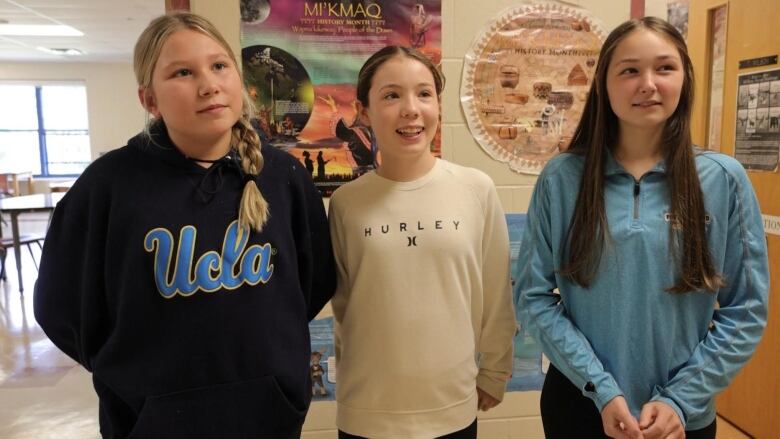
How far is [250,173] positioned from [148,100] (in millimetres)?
247

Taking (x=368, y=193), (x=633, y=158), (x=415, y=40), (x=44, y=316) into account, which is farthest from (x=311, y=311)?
(x=415, y=40)

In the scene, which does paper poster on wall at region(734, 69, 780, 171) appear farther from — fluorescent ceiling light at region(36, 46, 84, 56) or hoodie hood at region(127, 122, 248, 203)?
fluorescent ceiling light at region(36, 46, 84, 56)

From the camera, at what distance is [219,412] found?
3.50ft

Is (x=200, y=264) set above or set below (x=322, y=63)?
below

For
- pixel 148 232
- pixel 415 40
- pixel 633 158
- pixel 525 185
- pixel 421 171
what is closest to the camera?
pixel 148 232

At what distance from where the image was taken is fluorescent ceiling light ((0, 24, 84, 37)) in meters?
6.26

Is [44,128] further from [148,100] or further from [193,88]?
[193,88]

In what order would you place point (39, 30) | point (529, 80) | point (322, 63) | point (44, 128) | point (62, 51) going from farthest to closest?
point (44, 128) → point (62, 51) → point (39, 30) → point (529, 80) → point (322, 63)

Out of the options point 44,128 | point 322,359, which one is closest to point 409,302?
point 322,359

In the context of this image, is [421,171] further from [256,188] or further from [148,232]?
[148,232]

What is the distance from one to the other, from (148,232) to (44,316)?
0.30 meters

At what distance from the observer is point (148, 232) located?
1049 millimetres

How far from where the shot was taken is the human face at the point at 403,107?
1.22 m

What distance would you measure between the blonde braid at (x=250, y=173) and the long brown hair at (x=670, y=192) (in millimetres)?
641
